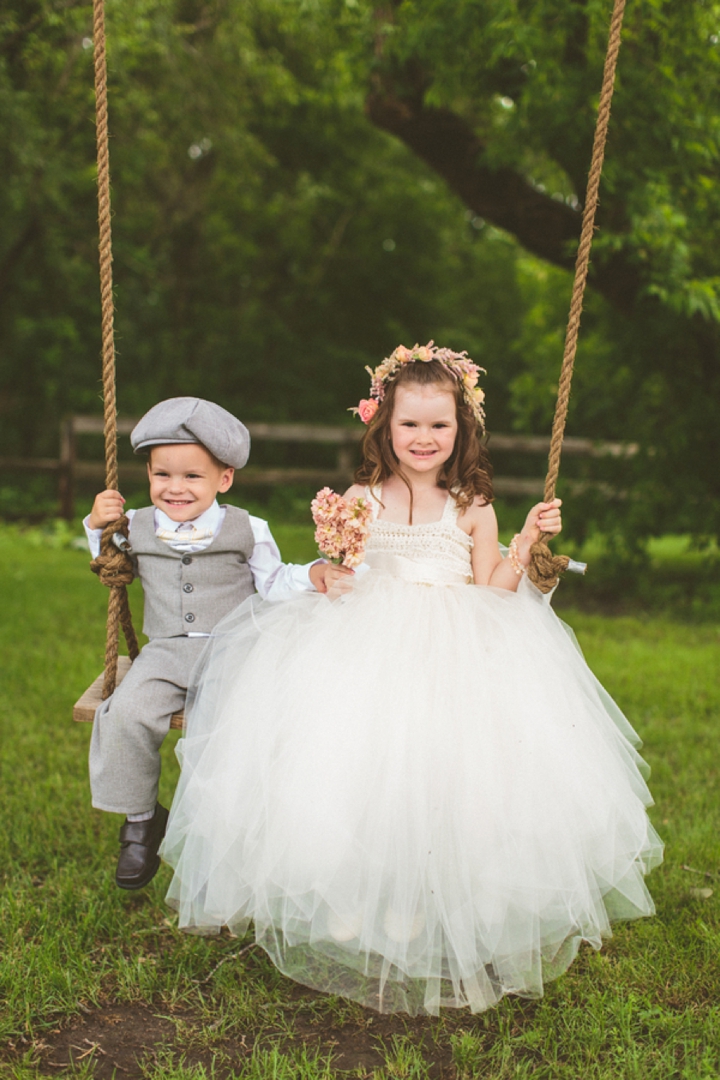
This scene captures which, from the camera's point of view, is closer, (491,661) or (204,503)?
(491,661)

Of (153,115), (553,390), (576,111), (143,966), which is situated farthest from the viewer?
(153,115)

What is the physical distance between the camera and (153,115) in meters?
8.91

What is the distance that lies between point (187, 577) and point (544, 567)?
3.10 ft

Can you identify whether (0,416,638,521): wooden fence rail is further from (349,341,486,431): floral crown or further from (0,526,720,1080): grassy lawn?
(0,526,720,1080): grassy lawn

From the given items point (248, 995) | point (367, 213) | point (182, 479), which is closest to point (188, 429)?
point (182, 479)

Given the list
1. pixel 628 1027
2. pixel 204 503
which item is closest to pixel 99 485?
pixel 204 503

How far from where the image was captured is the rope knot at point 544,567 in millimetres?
2297

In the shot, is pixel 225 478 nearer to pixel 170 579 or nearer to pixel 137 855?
pixel 170 579

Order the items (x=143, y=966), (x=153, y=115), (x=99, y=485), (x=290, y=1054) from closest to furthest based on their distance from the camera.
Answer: (x=290, y=1054), (x=143, y=966), (x=153, y=115), (x=99, y=485)

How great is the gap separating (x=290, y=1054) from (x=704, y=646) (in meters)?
4.15

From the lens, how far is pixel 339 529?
2240mm

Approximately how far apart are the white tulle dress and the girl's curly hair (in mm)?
454

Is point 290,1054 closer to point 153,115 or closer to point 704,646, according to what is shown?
point 704,646

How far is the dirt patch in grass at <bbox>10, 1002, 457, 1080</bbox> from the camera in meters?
1.97
